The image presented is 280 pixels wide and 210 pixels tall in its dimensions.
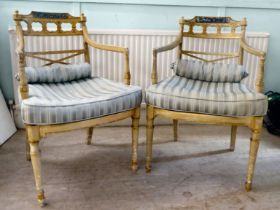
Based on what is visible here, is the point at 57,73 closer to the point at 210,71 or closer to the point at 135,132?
the point at 135,132

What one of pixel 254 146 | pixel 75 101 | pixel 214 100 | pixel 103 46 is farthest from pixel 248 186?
pixel 103 46

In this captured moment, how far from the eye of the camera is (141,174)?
5.78 ft

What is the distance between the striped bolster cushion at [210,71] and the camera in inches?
70.6

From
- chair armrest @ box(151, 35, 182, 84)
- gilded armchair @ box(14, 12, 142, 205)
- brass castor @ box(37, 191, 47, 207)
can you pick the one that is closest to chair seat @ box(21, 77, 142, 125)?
gilded armchair @ box(14, 12, 142, 205)

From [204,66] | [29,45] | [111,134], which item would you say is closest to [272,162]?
[204,66]

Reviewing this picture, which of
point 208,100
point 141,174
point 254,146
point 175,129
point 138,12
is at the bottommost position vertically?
point 141,174

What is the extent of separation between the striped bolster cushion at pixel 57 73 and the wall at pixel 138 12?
60 cm

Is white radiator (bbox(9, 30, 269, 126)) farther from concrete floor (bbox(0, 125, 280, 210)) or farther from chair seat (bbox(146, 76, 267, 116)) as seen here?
chair seat (bbox(146, 76, 267, 116))

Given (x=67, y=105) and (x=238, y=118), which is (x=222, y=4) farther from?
(x=67, y=105)

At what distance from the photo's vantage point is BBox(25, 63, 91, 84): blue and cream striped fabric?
5.51 ft

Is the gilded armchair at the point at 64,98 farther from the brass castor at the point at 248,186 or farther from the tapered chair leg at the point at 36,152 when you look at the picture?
the brass castor at the point at 248,186

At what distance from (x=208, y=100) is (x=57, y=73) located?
816 mm

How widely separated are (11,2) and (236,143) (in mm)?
1813

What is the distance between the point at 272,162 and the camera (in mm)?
1940
